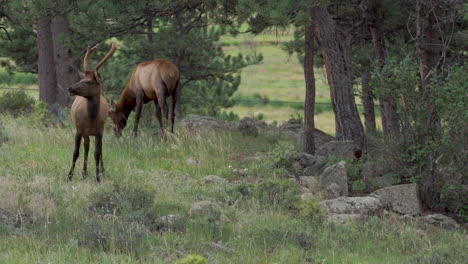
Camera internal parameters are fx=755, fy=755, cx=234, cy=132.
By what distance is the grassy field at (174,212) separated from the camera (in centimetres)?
744

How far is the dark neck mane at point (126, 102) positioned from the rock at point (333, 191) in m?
5.95

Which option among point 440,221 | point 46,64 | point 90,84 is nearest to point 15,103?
point 46,64

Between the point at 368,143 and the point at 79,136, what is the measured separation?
6.15 metres

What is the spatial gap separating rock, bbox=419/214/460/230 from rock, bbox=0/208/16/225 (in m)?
5.44

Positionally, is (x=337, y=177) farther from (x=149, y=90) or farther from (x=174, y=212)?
(x=149, y=90)

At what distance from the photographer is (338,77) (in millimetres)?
13758

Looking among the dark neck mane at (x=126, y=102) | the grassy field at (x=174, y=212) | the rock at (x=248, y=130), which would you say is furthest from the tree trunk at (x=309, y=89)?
the dark neck mane at (x=126, y=102)

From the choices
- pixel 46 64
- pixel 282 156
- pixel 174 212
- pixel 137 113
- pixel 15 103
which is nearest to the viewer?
pixel 174 212

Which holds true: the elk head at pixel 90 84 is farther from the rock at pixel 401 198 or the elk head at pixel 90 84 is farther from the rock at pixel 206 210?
the rock at pixel 401 198

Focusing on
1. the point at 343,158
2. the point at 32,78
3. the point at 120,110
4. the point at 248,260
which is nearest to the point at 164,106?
the point at 120,110

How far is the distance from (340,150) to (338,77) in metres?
1.37

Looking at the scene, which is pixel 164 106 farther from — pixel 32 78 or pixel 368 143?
pixel 32 78

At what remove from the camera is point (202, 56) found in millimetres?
22906

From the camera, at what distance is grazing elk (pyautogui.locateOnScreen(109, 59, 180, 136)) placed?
15203mm
